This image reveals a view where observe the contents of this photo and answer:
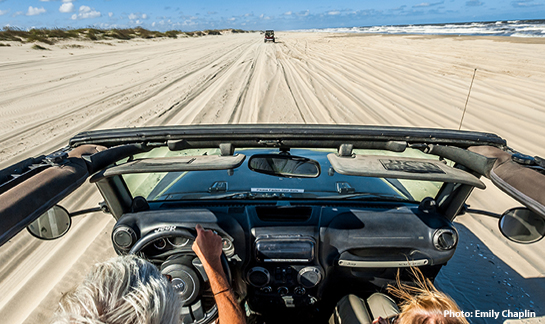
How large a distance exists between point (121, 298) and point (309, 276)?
1.37 metres

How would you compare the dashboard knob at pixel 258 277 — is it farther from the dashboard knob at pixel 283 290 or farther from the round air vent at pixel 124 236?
the round air vent at pixel 124 236

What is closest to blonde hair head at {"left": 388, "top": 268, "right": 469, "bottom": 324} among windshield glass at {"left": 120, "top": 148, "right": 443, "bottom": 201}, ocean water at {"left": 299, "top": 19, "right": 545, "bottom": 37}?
windshield glass at {"left": 120, "top": 148, "right": 443, "bottom": 201}

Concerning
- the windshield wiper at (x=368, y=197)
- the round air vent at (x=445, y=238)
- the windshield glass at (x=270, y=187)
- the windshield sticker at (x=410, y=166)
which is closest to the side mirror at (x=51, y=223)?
the windshield glass at (x=270, y=187)

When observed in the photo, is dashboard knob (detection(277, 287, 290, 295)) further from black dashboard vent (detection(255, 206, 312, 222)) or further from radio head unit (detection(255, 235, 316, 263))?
black dashboard vent (detection(255, 206, 312, 222))

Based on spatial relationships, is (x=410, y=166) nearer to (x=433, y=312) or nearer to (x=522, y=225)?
(x=433, y=312)

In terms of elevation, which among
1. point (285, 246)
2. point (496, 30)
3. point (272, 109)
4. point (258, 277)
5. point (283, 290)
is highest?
point (285, 246)

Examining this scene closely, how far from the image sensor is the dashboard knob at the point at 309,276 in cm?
205

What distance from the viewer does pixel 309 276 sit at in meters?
2.06

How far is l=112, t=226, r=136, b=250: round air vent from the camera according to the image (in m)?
1.99

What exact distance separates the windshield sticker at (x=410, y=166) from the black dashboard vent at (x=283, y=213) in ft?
2.32

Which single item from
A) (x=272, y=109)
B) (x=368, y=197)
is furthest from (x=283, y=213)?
(x=272, y=109)

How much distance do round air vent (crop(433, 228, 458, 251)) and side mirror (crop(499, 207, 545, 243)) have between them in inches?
11.4

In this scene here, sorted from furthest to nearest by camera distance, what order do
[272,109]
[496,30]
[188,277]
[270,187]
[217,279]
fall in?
[496,30] < [272,109] < [270,187] < [188,277] < [217,279]

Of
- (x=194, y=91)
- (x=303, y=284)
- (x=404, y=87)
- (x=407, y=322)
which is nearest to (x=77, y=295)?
(x=407, y=322)
